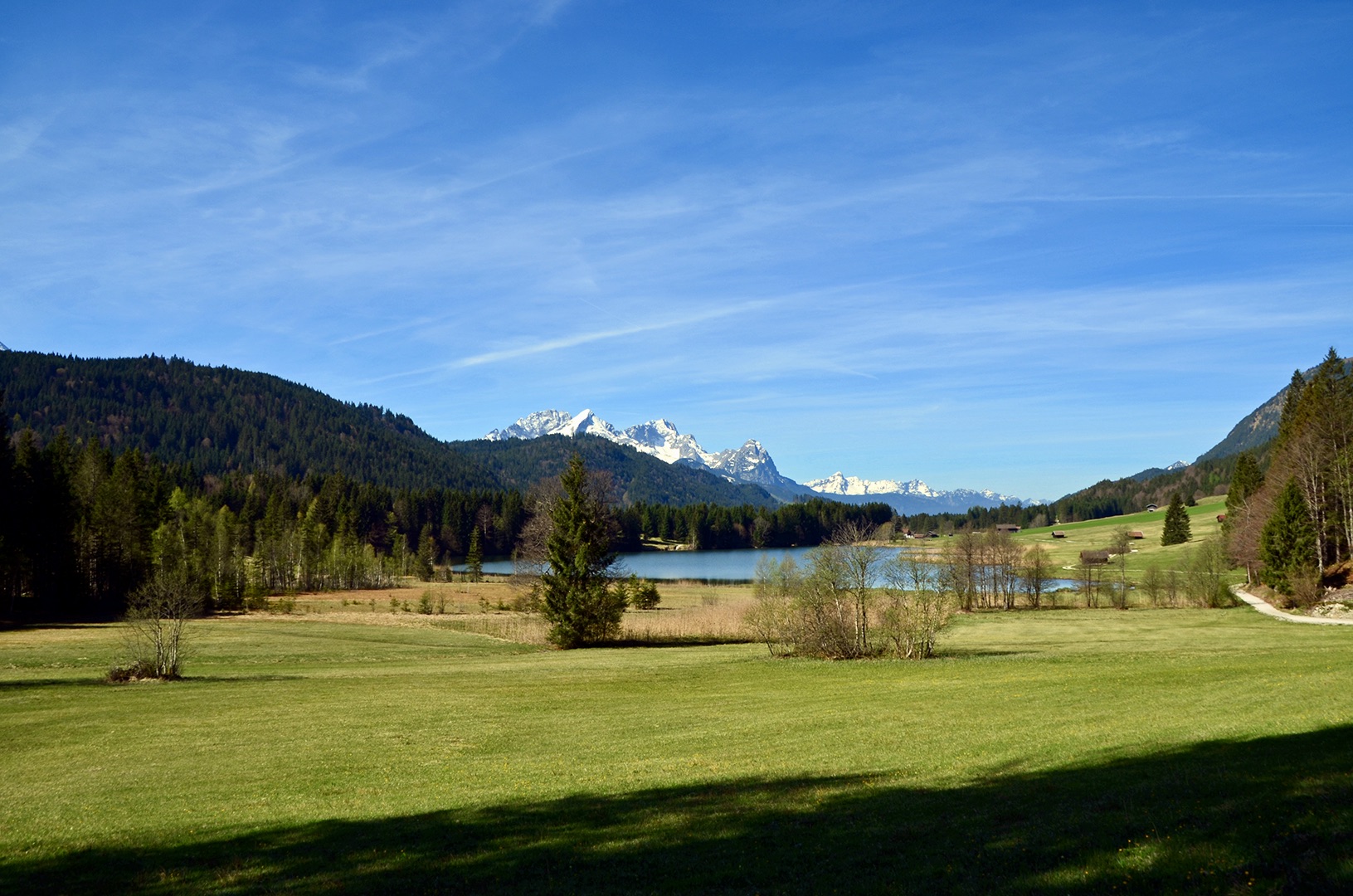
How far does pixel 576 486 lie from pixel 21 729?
1302 inches

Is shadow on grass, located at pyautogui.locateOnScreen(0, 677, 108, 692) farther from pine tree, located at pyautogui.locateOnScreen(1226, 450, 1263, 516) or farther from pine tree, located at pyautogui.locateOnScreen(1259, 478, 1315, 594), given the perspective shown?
pine tree, located at pyautogui.locateOnScreen(1226, 450, 1263, 516)

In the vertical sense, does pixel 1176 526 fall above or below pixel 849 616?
above

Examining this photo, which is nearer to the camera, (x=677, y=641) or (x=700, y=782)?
(x=700, y=782)

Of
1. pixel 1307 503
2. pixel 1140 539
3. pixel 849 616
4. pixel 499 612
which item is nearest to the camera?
pixel 849 616

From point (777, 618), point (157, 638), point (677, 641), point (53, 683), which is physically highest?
point (157, 638)

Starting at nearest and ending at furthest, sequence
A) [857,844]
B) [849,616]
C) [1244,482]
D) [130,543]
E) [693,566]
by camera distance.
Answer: [857,844] < [849,616] < [130,543] < [1244,482] < [693,566]

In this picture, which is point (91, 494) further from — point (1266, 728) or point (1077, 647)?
point (1266, 728)

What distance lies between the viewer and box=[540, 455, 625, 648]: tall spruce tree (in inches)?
2000

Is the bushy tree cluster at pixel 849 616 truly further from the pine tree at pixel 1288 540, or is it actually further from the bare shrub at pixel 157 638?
the pine tree at pixel 1288 540

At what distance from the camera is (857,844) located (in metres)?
10.9

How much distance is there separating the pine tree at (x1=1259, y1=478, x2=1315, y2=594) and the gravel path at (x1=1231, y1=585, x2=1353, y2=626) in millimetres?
1869

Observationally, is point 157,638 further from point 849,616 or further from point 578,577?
point 849,616

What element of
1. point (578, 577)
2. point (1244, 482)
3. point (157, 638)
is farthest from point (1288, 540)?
point (157, 638)

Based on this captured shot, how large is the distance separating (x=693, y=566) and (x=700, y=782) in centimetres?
14064
